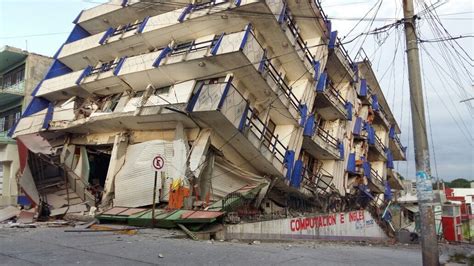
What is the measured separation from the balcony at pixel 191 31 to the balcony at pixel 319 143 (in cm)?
284

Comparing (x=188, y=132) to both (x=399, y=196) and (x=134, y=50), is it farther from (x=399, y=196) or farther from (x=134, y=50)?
(x=399, y=196)

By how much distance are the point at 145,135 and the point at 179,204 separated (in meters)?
4.75

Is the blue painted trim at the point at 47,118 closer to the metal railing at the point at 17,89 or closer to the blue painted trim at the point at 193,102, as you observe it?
the metal railing at the point at 17,89

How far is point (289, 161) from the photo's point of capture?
711 inches

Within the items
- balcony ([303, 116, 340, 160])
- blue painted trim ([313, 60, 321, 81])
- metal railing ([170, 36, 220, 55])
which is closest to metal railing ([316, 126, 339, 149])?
balcony ([303, 116, 340, 160])

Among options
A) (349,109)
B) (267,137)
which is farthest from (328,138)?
(267,137)

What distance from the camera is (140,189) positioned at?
52.5 ft

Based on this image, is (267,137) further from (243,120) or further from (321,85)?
(321,85)

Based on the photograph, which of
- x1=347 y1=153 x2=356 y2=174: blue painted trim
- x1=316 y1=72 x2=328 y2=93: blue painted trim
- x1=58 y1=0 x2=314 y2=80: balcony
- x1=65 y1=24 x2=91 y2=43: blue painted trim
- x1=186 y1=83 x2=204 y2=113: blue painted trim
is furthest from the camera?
x1=347 y1=153 x2=356 y2=174: blue painted trim

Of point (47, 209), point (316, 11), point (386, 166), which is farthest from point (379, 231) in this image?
point (47, 209)

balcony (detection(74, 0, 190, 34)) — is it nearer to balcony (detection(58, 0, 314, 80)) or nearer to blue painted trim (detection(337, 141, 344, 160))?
balcony (detection(58, 0, 314, 80))

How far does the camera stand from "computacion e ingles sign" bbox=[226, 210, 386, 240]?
1312 cm

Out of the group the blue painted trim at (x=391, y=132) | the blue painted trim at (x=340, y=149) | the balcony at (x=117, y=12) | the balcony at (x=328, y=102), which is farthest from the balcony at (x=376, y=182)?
the balcony at (x=117, y=12)

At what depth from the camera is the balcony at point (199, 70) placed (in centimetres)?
1515
